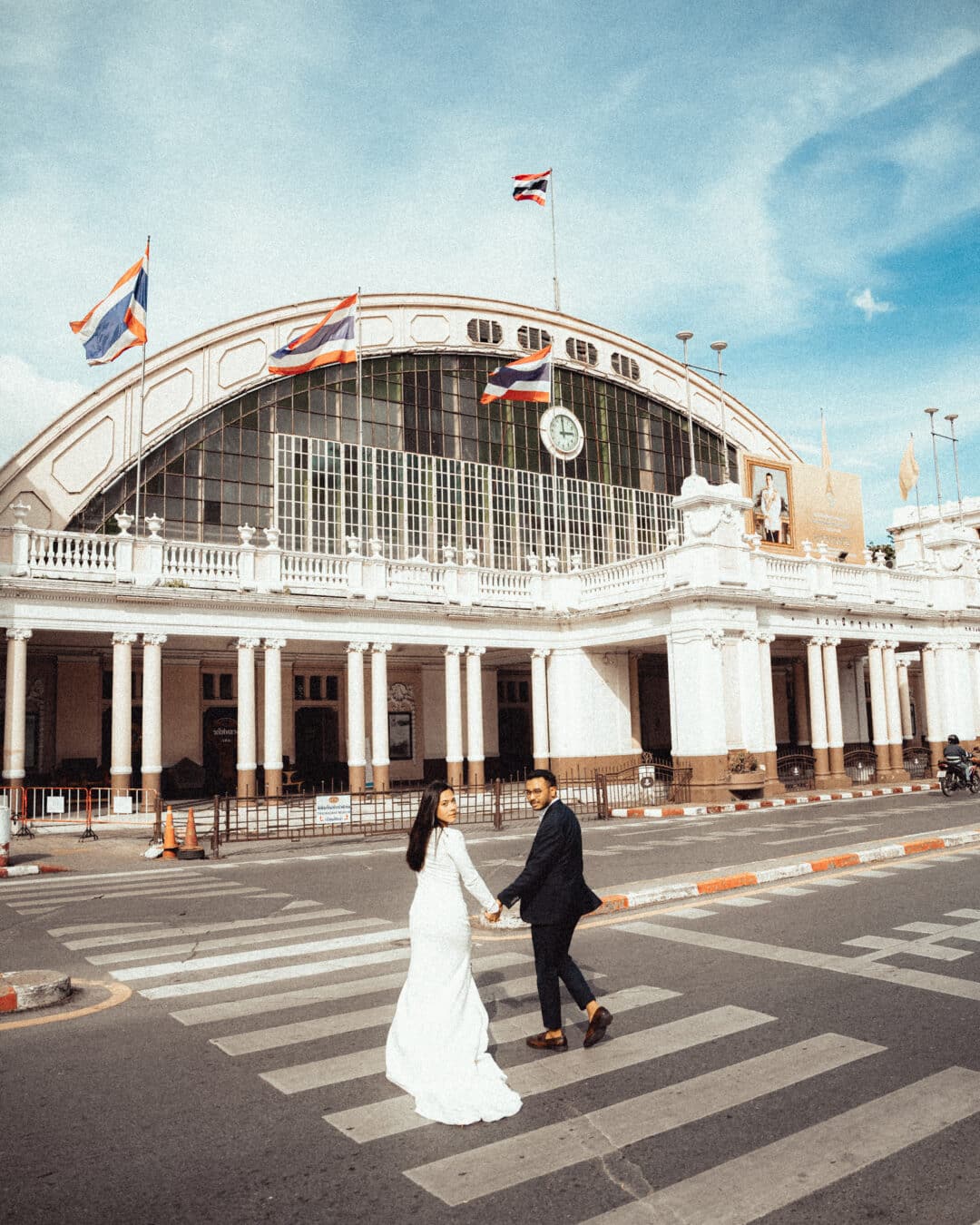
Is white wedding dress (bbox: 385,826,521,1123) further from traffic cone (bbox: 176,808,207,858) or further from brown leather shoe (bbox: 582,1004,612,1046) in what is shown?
traffic cone (bbox: 176,808,207,858)

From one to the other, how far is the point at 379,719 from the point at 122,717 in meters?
7.14

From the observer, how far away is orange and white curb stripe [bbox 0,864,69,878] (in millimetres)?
16234

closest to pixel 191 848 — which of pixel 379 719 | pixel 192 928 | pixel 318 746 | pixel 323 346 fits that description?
pixel 192 928

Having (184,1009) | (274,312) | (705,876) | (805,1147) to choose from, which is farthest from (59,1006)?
(274,312)

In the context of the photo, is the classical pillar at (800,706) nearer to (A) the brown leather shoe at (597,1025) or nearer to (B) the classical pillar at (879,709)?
(B) the classical pillar at (879,709)

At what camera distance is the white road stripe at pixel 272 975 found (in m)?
8.17

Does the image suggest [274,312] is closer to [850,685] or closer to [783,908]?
[850,685]

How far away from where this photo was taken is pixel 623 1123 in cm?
521

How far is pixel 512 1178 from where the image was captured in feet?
15.1

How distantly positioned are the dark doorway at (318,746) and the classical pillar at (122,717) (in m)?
9.12

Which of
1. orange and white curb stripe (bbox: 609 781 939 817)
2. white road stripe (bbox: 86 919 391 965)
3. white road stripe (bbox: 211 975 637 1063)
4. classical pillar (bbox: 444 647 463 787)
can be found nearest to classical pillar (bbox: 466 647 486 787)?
classical pillar (bbox: 444 647 463 787)

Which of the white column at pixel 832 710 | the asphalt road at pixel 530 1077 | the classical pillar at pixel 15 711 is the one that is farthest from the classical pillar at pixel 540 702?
the asphalt road at pixel 530 1077

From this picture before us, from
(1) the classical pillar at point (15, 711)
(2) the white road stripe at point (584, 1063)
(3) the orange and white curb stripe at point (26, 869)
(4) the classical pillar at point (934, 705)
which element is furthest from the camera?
(4) the classical pillar at point (934, 705)

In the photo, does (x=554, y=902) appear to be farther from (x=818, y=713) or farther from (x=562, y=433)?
(x=562, y=433)
